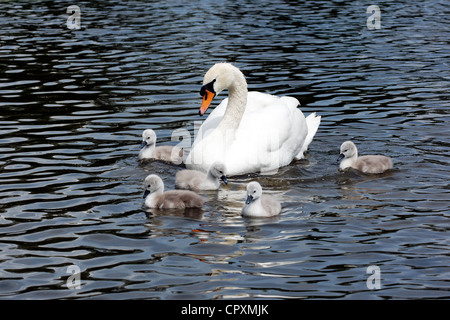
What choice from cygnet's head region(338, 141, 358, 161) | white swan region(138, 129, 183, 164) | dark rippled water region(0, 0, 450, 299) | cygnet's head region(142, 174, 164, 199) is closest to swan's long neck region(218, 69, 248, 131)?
white swan region(138, 129, 183, 164)

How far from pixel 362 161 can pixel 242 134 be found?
5.89 ft

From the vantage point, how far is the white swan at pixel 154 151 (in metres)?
13.2

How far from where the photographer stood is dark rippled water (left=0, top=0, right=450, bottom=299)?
28.2 ft

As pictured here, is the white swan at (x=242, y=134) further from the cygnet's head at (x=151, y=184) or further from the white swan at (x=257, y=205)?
the white swan at (x=257, y=205)

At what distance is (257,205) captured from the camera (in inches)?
404

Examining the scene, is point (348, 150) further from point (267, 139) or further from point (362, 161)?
point (267, 139)

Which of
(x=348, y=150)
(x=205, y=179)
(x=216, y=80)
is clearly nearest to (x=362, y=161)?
(x=348, y=150)

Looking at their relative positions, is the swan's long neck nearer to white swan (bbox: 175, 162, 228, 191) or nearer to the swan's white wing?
the swan's white wing

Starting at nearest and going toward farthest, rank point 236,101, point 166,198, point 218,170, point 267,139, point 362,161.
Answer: point 166,198 → point 218,170 → point 362,161 → point 267,139 → point 236,101

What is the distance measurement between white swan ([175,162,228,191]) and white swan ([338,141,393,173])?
1.84 m

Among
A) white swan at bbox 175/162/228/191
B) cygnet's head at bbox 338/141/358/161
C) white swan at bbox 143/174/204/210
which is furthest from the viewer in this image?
cygnet's head at bbox 338/141/358/161

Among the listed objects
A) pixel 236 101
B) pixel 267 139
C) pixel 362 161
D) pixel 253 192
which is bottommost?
pixel 362 161

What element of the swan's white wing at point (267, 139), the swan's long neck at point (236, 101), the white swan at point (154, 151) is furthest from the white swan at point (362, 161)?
the white swan at point (154, 151)
